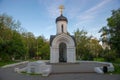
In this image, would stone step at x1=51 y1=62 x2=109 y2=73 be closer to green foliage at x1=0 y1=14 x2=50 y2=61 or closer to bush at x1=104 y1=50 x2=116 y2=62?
bush at x1=104 y1=50 x2=116 y2=62

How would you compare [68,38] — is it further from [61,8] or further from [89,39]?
[89,39]

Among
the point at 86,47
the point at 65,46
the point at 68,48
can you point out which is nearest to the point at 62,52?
the point at 65,46

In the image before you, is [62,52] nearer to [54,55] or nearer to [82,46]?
[54,55]

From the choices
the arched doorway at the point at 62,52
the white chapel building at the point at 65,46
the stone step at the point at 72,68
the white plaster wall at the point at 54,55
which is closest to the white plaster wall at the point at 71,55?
the white chapel building at the point at 65,46

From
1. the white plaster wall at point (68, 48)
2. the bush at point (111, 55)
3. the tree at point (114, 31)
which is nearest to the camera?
the tree at point (114, 31)

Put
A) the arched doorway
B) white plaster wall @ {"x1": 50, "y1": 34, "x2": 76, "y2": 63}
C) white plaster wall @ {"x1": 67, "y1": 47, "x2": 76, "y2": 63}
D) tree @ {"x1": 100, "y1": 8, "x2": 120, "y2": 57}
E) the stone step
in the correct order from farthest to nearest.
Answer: the arched doorway
white plaster wall @ {"x1": 50, "y1": 34, "x2": 76, "y2": 63}
white plaster wall @ {"x1": 67, "y1": 47, "x2": 76, "y2": 63}
tree @ {"x1": 100, "y1": 8, "x2": 120, "y2": 57}
the stone step

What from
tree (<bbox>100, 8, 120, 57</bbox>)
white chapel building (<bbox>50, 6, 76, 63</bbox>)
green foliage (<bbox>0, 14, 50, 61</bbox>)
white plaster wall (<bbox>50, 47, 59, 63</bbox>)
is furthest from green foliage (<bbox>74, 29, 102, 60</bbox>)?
tree (<bbox>100, 8, 120, 57</bbox>)

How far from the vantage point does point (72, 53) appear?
90.1ft

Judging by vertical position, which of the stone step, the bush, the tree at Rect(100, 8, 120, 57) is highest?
the tree at Rect(100, 8, 120, 57)

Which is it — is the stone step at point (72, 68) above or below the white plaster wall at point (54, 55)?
below

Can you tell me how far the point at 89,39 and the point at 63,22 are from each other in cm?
1714

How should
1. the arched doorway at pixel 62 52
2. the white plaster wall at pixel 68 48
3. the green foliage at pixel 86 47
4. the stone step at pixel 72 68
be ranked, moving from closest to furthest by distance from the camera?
1. the stone step at pixel 72 68
2. the white plaster wall at pixel 68 48
3. the arched doorway at pixel 62 52
4. the green foliage at pixel 86 47

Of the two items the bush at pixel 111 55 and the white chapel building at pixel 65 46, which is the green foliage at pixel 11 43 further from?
the bush at pixel 111 55

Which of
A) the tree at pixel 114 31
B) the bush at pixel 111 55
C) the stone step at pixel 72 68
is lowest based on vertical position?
the stone step at pixel 72 68
